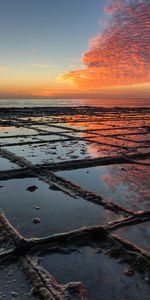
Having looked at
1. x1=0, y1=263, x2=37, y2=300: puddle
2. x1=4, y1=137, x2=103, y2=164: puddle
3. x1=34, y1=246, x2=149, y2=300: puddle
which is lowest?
x1=34, y1=246, x2=149, y2=300: puddle

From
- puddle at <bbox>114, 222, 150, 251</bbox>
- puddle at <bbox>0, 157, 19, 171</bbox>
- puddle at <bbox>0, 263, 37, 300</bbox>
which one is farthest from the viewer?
puddle at <bbox>0, 157, 19, 171</bbox>

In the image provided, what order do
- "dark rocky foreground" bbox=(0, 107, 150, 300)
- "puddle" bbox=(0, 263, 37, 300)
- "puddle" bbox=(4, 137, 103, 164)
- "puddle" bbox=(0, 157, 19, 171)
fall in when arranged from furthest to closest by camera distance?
"puddle" bbox=(4, 137, 103, 164), "puddle" bbox=(0, 157, 19, 171), "dark rocky foreground" bbox=(0, 107, 150, 300), "puddle" bbox=(0, 263, 37, 300)

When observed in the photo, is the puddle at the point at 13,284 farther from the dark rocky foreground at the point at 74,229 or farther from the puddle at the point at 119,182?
the puddle at the point at 119,182

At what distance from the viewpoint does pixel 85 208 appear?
14.8ft

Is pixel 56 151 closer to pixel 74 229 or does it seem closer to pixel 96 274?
pixel 74 229

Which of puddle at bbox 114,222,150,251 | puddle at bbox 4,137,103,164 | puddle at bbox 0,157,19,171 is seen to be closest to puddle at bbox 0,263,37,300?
puddle at bbox 114,222,150,251

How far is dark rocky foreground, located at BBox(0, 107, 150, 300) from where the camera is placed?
274 centimetres

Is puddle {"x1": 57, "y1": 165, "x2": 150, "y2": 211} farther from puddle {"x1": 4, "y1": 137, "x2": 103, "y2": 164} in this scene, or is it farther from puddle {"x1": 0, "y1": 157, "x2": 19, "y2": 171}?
puddle {"x1": 4, "y1": 137, "x2": 103, "y2": 164}

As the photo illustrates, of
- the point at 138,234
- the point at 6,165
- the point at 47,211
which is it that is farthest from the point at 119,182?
the point at 6,165

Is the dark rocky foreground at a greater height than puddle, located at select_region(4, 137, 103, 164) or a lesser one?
lesser

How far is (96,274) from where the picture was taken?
2.90 metres

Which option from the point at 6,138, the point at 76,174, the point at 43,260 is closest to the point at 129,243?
the point at 43,260

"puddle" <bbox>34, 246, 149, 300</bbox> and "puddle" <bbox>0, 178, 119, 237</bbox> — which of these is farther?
"puddle" <bbox>0, 178, 119, 237</bbox>

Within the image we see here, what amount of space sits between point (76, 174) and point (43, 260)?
3.59 meters
